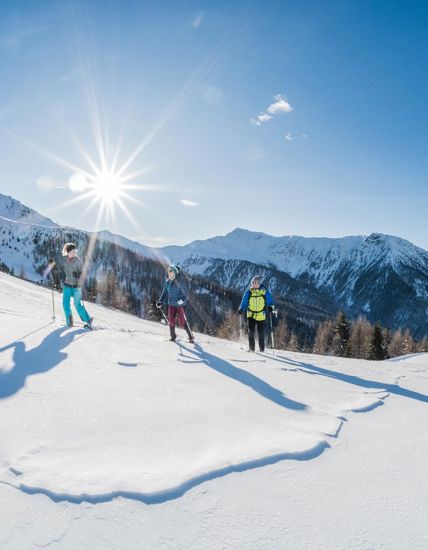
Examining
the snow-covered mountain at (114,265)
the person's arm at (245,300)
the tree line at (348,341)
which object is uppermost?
the snow-covered mountain at (114,265)

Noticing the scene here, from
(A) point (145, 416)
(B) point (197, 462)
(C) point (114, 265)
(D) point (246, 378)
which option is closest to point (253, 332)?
(D) point (246, 378)

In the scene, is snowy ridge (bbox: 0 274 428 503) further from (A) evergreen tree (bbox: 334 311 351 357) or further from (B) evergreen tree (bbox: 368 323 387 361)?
(A) evergreen tree (bbox: 334 311 351 357)

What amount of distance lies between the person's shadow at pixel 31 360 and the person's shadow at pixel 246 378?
2.50m

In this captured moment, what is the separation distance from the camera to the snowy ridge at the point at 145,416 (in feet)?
7.53

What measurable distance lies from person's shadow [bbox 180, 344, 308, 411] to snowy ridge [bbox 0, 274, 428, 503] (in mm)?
19

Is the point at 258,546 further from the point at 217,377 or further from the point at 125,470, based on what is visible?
the point at 217,377

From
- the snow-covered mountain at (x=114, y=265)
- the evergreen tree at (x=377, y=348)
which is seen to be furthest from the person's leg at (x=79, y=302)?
the snow-covered mountain at (x=114, y=265)

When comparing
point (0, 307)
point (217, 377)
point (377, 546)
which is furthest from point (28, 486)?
point (0, 307)

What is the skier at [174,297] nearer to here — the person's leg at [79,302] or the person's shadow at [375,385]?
the person's leg at [79,302]

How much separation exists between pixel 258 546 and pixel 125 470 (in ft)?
3.51

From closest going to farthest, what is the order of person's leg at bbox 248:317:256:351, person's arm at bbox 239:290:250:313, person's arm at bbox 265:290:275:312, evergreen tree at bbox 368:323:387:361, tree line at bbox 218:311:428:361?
1. person's arm at bbox 265:290:275:312
2. person's leg at bbox 248:317:256:351
3. person's arm at bbox 239:290:250:313
4. evergreen tree at bbox 368:323:387:361
5. tree line at bbox 218:311:428:361

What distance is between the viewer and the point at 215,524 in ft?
6.18

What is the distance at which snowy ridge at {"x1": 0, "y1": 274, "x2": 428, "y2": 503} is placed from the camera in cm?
229

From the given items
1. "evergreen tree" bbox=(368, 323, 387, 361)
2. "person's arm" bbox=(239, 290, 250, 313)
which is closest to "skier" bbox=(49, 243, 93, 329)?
"person's arm" bbox=(239, 290, 250, 313)
